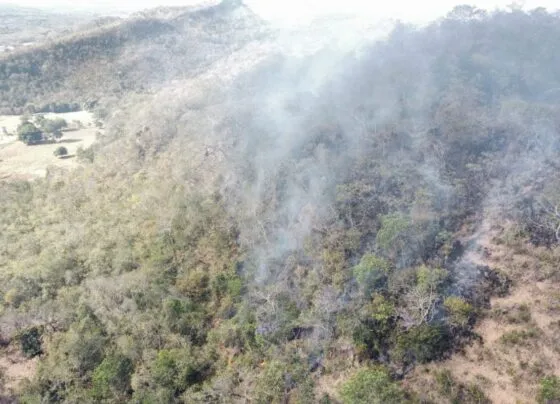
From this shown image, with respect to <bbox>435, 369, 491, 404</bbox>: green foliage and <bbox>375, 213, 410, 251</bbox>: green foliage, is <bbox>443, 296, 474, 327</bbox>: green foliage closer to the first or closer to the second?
<bbox>435, 369, 491, 404</bbox>: green foliage

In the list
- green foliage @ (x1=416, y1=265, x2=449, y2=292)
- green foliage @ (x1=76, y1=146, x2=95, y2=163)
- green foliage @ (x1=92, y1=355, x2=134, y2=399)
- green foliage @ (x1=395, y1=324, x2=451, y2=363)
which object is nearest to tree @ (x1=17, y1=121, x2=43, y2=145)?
green foliage @ (x1=76, y1=146, x2=95, y2=163)

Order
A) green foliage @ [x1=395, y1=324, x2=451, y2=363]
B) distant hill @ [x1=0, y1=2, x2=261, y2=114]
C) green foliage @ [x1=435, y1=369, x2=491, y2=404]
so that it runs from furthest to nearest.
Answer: distant hill @ [x1=0, y1=2, x2=261, y2=114]
green foliage @ [x1=395, y1=324, x2=451, y2=363]
green foliage @ [x1=435, y1=369, x2=491, y2=404]

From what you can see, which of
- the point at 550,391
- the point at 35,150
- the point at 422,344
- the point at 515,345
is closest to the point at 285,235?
the point at 422,344

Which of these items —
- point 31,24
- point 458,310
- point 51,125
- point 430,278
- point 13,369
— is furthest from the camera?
point 31,24

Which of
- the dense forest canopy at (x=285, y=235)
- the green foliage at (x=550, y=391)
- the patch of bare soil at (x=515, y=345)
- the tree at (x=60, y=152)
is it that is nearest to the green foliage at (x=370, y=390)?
the dense forest canopy at (x=285, y=235)

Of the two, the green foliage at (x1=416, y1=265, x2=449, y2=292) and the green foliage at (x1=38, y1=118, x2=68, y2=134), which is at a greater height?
the green foliage at (x1=416, y1=265, x2=449, y2=292)

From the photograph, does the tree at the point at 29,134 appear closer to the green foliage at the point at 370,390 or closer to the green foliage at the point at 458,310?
the green foliage at the point at 370,390

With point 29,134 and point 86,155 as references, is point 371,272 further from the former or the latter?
point 29,134
